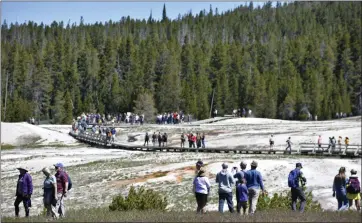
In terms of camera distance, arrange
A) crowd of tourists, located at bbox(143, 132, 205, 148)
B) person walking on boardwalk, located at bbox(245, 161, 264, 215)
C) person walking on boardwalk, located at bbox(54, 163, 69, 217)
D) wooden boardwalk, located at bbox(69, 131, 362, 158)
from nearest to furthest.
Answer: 1. person walking on boardwalk, located at bbox(54, 163, 69, 217)
2. person walking on boardwalk, located at bbox(245, 161, 264, 215)
3. wooden boardwalk, located at bbox(69, 131, 362, 158)
4. crowd of tourists, located at bbox(143, 132, 205, 148)

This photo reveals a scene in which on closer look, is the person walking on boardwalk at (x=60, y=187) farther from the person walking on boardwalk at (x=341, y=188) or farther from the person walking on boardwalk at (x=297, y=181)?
the person walking on boardwalk at (x=341, y=188)

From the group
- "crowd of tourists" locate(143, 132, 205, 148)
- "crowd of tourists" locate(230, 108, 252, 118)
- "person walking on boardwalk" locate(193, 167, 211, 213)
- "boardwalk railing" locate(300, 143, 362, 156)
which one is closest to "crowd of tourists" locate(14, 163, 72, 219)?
"person walking on boardwalk" locate(193, 167, 211, 213)

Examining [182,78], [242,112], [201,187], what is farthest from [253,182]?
[182,78]

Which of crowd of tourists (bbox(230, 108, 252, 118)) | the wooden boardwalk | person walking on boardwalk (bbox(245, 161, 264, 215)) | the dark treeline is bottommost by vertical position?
the wooden boardwalk

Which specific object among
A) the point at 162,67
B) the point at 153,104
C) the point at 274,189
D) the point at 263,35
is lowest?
the point at 274,189

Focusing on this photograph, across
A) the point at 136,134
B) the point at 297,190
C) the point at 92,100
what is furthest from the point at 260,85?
the point at 297,190

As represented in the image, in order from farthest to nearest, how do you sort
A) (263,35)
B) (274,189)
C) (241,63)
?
(263,35) → (241,63) → (274,189)

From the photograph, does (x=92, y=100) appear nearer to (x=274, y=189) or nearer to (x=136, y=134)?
(x=136, y=134)

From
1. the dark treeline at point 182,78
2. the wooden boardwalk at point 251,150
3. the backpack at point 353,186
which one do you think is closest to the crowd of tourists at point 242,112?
the dark treeline at point 182,78

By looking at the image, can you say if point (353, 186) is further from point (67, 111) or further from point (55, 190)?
point (67, 111)

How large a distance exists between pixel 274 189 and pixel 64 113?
7535 cm

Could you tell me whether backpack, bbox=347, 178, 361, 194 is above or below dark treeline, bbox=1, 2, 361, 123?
below

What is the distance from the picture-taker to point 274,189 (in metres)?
28.6

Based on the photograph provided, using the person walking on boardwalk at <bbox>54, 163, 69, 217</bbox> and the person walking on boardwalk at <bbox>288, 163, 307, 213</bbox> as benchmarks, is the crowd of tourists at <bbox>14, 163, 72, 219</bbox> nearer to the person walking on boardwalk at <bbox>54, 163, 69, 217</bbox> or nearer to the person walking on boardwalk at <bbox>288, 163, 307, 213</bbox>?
the person walking on boardwalk at <bbox>54, 163, 69, 217</bbox>
